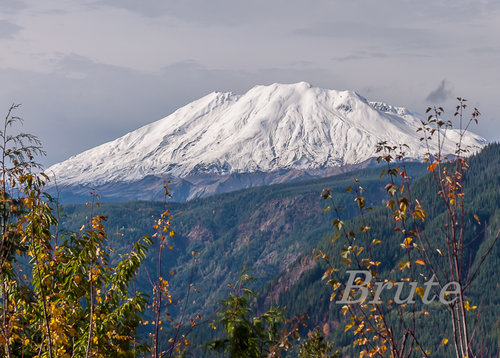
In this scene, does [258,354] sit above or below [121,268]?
below

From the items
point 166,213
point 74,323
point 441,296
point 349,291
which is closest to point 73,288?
point 74,323

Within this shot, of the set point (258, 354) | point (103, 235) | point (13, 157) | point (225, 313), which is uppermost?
point (13, 157)

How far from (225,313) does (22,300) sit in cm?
564

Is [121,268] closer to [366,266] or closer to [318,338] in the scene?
[366,266]

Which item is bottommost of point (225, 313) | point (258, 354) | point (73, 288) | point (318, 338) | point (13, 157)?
point (318, 338)

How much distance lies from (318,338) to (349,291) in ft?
143

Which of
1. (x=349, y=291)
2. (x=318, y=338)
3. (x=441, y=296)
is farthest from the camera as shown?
(x=318, y=338)

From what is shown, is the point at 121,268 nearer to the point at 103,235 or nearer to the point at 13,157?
the point at 103,235

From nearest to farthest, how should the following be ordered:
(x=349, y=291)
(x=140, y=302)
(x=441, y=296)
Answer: (x=441, y=296) < (x=349, y=291) < (x=140, y=302)

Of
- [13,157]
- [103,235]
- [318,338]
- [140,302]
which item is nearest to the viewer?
[13,157]

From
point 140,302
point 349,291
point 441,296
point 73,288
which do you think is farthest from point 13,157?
point 441,296

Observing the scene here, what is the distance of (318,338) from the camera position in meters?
54.6

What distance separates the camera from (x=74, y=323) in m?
17.0

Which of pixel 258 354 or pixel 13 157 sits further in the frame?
pixel 258 354
